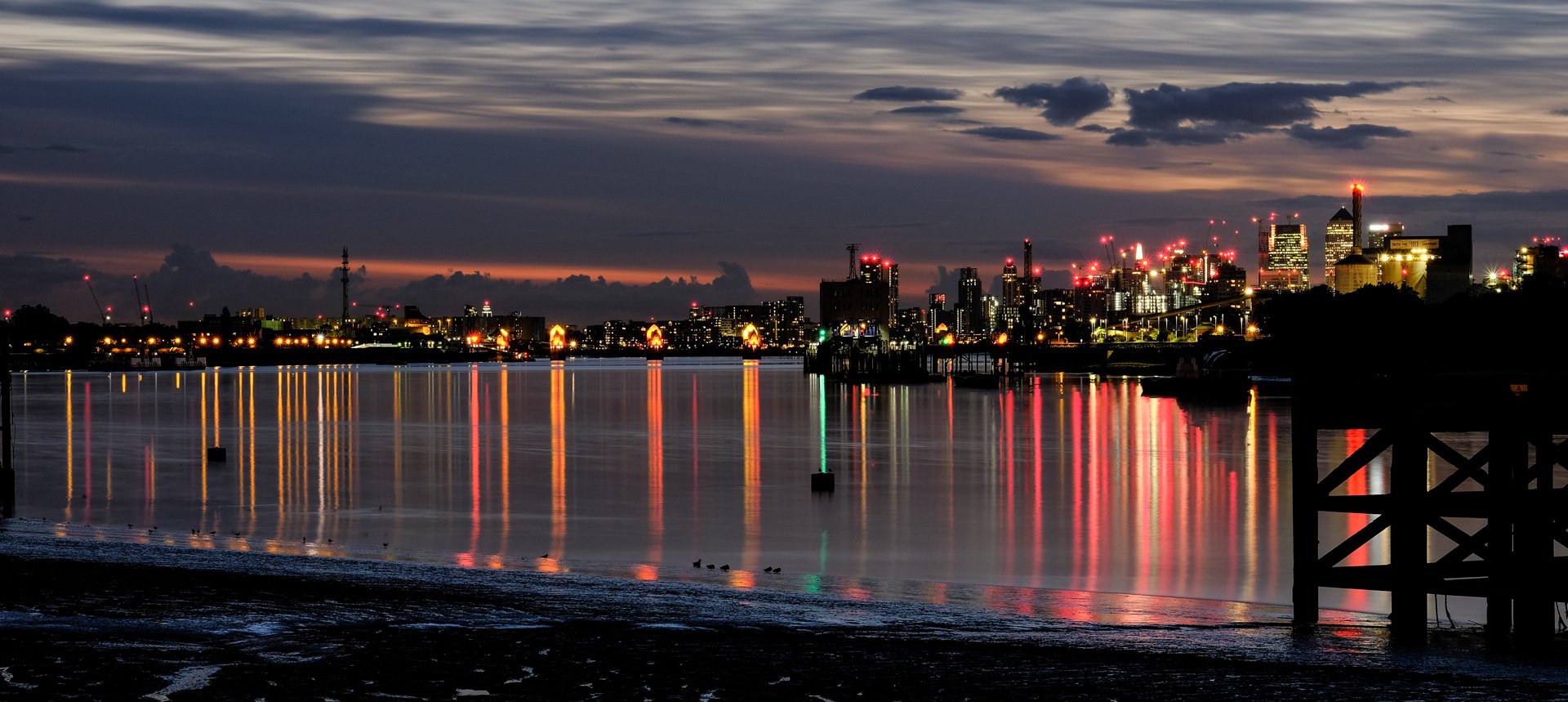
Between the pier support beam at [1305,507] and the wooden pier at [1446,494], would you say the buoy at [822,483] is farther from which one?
the wooden pier at [1446,494]

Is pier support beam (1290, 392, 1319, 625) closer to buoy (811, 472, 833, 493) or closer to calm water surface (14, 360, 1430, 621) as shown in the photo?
calm water surface (14, 360, 1430, 621)

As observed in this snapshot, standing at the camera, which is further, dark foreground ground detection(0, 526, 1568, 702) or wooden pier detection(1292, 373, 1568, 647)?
wooden pier detection(1292, 373, 1568, 647)

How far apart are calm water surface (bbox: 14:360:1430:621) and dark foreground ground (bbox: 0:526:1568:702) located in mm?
5236

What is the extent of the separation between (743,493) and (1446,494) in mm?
32601

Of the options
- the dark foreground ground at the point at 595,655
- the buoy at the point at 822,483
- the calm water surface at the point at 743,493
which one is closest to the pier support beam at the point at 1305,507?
the dark foreground ground at the point at 595,655

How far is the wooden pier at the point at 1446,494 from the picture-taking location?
57.4 ft

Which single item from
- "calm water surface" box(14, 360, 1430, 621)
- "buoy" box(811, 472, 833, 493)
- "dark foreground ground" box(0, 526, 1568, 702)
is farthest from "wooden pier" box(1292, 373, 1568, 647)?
"buoy" box(811, 472, 833, 493)

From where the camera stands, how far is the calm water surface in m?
31.7

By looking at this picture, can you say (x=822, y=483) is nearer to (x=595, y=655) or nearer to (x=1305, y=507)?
(x=1305, y=507)

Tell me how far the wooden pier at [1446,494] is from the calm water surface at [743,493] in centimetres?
569

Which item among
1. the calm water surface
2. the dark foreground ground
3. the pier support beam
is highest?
the pier support beam

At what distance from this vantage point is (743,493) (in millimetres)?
49094

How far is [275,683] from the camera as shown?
1437 centimetres

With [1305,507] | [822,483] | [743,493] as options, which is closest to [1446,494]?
[1305,507]
